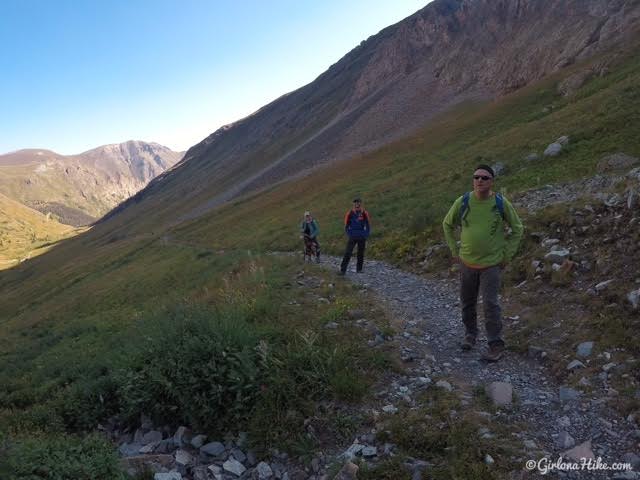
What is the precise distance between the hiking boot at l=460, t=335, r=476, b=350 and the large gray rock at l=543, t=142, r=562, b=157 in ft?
54.7

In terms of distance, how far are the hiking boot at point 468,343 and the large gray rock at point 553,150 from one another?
16.7m

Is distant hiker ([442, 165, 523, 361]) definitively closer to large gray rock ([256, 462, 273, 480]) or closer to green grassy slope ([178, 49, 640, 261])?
large gray rock ([256, 462, 273, 480])

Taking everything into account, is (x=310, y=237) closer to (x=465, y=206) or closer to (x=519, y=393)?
(x=465, y=206)

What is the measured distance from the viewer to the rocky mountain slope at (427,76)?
180 ft

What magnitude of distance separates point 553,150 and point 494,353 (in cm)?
1744

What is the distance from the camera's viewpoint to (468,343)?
25.4 ft

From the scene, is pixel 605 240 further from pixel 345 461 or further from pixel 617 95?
pixel 617 95

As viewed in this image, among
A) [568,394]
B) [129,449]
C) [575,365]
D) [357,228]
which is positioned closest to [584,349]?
[575,365]

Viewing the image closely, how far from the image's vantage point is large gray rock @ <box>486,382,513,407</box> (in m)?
5.84

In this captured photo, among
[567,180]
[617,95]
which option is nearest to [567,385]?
[567,180]

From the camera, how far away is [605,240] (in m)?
9.12

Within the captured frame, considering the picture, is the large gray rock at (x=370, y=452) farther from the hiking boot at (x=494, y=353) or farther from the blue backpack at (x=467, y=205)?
the blue backpack at (x=467, y=205)

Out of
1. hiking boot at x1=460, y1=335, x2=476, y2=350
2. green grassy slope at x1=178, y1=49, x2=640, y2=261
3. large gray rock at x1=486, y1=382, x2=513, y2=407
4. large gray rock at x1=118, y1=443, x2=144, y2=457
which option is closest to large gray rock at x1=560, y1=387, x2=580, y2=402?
large gray rock at x1=486, y1=382, x2=513, y2=407

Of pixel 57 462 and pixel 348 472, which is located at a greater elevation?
pixel 57 462
